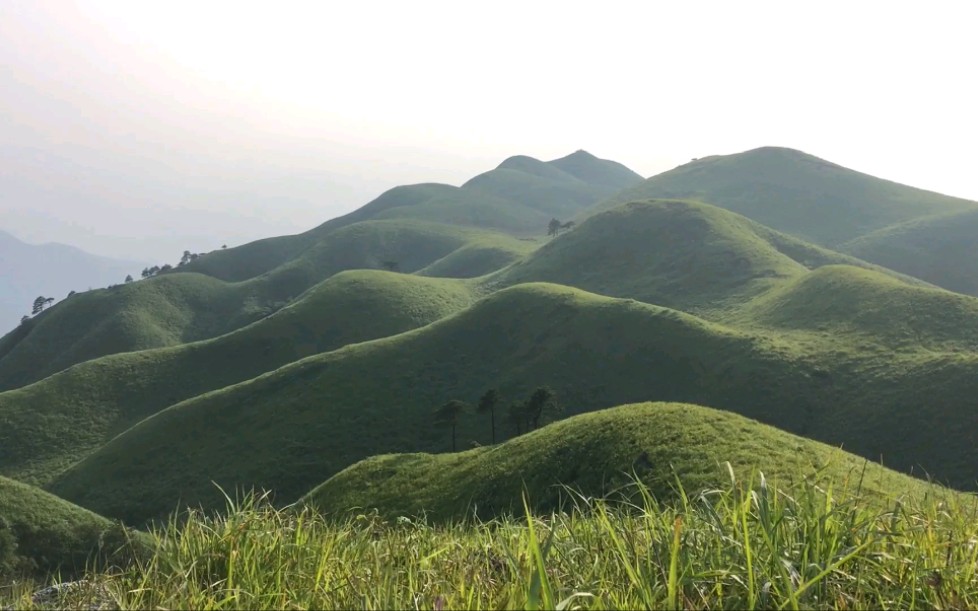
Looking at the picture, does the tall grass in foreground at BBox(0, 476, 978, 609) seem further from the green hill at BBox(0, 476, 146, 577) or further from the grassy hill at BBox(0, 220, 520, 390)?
the grassy hill at BBox(0, 220, 520, 390)

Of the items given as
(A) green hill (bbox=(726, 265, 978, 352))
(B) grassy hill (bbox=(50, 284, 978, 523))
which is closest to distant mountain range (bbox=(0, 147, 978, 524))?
(B) grassy hill (bbox=(50, 284, 978, 523))

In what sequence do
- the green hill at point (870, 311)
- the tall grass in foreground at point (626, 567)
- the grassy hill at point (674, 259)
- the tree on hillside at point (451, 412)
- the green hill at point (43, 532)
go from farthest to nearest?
the grassy hill at point (674, 259) → the green hill at point (870, 311) → the tree on hillside at point (451, 412) → the green hill at point (43, 532) → the tall grass in foreground at point (626, 567)

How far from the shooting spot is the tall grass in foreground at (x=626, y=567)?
485cm

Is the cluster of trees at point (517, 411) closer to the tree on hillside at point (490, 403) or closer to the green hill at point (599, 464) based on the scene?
the tree on hillside at point (490, 403)

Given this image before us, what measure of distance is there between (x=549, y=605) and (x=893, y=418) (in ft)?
231

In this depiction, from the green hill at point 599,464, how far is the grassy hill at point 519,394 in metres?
24.6

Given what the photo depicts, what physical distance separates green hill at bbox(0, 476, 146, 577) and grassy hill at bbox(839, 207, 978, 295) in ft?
650

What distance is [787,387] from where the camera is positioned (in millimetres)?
70812

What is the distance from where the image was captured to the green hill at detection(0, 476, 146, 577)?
49.8 meters

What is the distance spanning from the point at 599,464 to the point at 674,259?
115 meters


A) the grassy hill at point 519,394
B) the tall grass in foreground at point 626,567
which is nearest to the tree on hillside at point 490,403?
the grassy hill at point 519,394

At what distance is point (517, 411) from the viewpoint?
70.5 meters

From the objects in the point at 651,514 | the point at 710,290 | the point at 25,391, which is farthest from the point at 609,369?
the point at 25,391

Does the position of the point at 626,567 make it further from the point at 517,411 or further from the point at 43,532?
the point at 43,532
